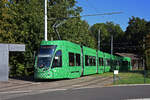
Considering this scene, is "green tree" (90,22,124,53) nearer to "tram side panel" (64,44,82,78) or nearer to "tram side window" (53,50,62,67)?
"tram side panel" (64,44,82,78)

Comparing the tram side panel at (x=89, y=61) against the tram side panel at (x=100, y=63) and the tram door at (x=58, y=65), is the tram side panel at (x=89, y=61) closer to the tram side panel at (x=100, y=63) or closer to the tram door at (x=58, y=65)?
the tram side panel at (x=100, y=63)

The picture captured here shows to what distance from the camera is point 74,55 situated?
24.4m

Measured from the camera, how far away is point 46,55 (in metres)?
21.0

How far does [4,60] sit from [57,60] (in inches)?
202

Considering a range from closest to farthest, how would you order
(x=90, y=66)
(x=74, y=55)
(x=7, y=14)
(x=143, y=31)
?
(x=74, y=55) → (x=90, y=66) → (x=7, y=14) → (x=143, y=31)

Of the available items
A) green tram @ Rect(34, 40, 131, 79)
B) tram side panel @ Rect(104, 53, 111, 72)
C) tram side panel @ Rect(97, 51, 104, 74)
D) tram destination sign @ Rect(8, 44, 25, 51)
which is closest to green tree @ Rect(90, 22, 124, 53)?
tram side panel @ Rect(104, 53, 111, 72)

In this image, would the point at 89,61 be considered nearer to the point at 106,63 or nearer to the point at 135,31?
the point at 106,63

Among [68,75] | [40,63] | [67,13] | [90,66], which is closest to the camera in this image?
[40,63]

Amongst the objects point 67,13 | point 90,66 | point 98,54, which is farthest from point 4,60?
point 67,13

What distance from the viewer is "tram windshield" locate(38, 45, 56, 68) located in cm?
2088

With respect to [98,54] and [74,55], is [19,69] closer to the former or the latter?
[98,54]

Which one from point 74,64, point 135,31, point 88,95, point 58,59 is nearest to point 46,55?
point 58,59

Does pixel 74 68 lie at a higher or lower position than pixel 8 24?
lower

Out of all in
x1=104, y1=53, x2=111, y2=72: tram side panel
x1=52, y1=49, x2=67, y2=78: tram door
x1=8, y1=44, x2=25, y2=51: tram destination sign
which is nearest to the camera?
x1=52, y1=49, x2=67, y2=78: tram door
